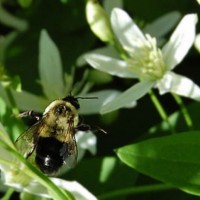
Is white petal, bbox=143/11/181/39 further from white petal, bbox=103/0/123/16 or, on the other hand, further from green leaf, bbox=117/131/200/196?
green leaf, bbox=117/131/200/196

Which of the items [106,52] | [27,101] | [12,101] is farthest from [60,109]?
[106,52]

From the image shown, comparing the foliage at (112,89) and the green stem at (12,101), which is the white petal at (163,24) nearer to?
the foliage at (112,89)

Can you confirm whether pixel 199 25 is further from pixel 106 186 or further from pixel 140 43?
pixel 106 186

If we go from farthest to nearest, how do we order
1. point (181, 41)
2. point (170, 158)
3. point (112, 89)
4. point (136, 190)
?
point (112, 89), point (181, 41), point (136, 190), point (170, 158)

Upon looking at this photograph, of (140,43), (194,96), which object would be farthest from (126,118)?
(194,96)

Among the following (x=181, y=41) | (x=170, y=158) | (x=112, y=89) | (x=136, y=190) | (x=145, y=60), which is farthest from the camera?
(x=112, y=89)

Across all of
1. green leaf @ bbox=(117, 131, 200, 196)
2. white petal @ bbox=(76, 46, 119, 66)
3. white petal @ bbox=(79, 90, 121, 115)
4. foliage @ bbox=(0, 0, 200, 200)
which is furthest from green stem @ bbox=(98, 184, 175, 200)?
white petal @ bbox=(76, 46, 119, 66)

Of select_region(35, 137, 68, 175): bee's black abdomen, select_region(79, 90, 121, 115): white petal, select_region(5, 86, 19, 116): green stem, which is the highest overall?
select_region(35, 137, 68, 175): bee's black abdomen

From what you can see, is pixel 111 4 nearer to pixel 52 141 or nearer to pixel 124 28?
pixel 124 28

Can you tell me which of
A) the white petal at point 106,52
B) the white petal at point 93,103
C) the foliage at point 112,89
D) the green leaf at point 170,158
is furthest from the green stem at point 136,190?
the white petal at point 106,52
